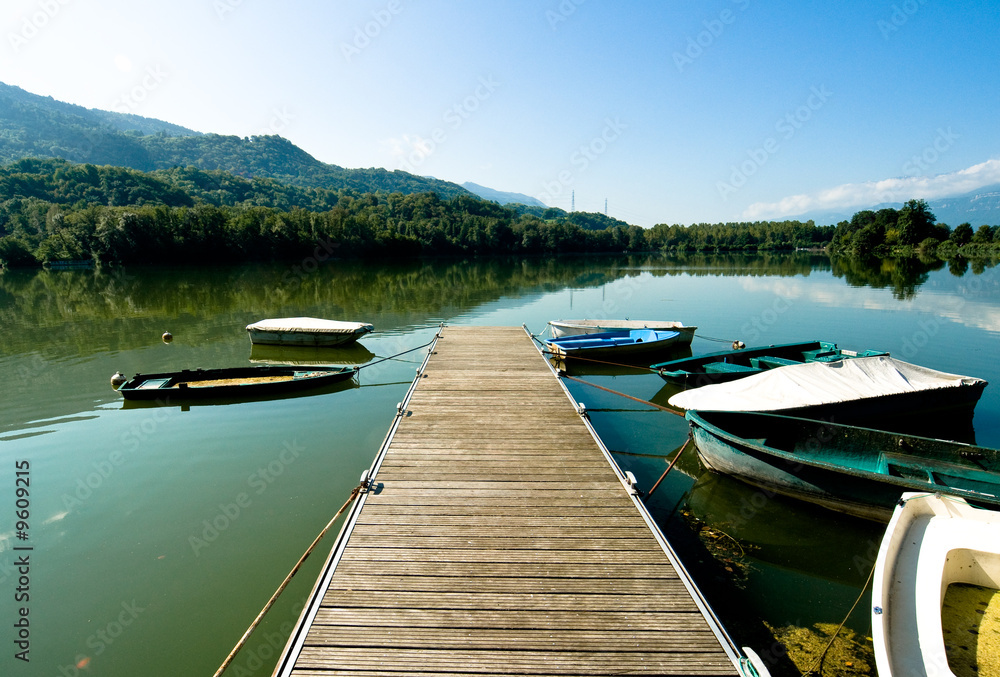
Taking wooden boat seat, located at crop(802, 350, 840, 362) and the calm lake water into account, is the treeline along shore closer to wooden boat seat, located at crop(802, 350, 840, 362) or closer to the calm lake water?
the calm lake water

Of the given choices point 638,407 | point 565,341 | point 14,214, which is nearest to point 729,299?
point 565,341

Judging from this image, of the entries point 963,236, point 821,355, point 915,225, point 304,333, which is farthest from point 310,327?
point 963,236

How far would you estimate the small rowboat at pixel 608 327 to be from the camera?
20203 mm

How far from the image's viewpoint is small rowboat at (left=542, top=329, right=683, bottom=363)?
1800 cm

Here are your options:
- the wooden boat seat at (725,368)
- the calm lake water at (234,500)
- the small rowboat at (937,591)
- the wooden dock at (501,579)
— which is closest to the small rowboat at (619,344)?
the calm lake water at (234,500)

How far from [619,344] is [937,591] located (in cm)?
1415

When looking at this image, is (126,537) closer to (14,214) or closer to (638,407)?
(638,407)

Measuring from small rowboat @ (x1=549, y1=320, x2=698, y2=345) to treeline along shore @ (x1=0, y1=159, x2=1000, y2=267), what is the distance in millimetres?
72545

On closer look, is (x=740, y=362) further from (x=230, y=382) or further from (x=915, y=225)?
(x=915, y=225)

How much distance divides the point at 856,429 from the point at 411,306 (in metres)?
26.8

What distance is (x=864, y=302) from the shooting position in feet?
106

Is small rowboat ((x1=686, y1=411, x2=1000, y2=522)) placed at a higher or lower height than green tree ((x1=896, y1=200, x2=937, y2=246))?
lower

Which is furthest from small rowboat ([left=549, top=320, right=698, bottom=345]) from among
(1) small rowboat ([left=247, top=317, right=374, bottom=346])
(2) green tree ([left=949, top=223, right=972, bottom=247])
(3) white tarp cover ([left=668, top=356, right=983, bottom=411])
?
(2) green tree ([left=949, top=223, right=972, bottom=247])

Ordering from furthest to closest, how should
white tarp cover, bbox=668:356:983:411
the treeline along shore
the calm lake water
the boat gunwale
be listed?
the treeline along shore → white tarp cover, bbox=668:356:983:411 → the boat gunwale → the calm lake water
